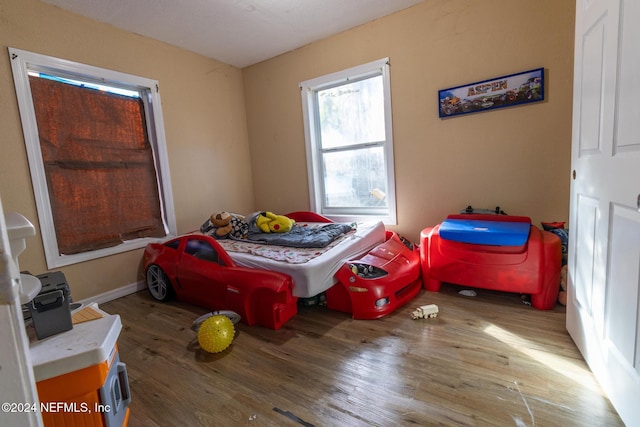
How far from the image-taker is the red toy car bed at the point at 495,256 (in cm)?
201

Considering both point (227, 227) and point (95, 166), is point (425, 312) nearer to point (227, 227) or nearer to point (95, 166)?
point (227, 227)

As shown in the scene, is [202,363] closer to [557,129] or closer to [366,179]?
[366,179]

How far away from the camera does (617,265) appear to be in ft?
3.91

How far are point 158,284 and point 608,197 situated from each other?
3030 millimetres

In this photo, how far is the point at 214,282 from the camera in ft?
7.28

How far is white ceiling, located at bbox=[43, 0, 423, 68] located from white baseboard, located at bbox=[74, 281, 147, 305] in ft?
7.76

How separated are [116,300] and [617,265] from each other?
3406 millimetres

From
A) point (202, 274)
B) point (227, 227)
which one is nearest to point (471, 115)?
point (227, 227)

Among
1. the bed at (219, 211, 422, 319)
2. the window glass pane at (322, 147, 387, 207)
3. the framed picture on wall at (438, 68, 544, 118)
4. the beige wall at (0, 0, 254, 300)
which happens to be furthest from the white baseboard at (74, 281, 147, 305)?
the framed picture on wall at (438, 68, 544, 118)

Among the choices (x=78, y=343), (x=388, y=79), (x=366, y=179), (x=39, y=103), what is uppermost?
(x=388, y=79)

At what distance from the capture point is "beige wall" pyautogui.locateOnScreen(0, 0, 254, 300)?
2170 millimetres

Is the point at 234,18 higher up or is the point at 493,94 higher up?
the point at 234,18

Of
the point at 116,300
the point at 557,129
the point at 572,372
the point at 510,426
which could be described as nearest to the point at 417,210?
the point at 557,129

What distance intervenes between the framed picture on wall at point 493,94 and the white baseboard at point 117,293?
3.26 metres
